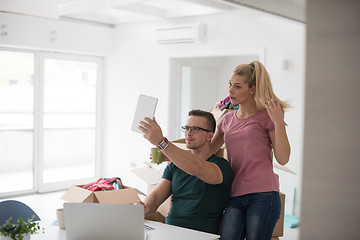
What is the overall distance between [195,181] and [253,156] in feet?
1.14

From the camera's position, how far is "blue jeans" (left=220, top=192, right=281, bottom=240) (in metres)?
2.02

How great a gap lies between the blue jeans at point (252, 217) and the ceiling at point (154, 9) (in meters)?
1.68

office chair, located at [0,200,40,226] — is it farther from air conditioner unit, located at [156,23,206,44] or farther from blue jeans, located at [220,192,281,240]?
air conditioner unit, located at [156,23,206,44]

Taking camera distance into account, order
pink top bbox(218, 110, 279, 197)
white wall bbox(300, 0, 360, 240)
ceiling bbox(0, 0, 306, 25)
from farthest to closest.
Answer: ceiling bbox(0, 0, 306, 25), pink top bbox(218, 110, 279, 197), white wall bbox(300, 0, 360, 240)

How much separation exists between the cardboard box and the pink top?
576mm

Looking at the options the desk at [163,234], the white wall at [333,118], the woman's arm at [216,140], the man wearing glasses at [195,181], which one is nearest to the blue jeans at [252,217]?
the man wearing glasses at [195,181]

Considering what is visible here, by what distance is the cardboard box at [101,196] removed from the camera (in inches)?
82.6

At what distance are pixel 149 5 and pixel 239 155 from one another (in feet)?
11.5

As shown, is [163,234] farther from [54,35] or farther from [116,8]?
[54,35]

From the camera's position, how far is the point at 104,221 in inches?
64.5

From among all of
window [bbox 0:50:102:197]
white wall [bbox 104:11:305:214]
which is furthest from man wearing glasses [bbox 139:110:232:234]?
window [bbox 0:50:102:197]

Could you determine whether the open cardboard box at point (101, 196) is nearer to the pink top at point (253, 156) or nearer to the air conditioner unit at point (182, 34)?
the pink top at point (253, 156)

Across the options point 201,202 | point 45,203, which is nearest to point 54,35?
point 45,203

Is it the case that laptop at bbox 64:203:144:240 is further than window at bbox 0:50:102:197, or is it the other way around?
window at bbox 0:50:102:197
